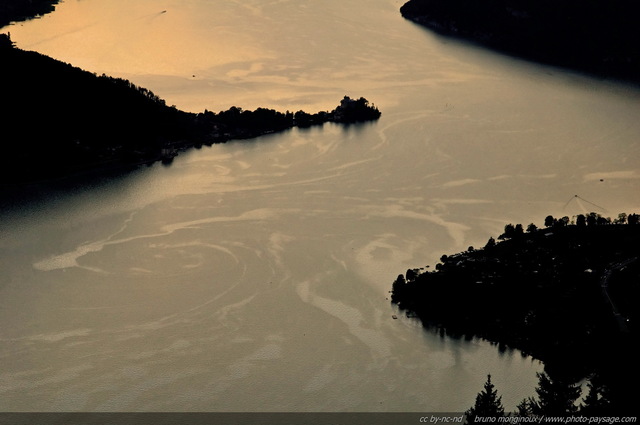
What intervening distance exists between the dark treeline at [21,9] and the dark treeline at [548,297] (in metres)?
36.6

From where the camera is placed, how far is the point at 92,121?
33312 mm

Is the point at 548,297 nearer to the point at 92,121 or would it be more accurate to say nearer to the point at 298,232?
the point at 298,232

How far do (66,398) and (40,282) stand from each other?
5.25 m

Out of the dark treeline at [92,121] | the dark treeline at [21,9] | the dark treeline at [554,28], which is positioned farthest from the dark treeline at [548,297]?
the dark treeline at [21,9]

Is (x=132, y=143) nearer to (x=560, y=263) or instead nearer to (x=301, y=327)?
(x=301, y=327)

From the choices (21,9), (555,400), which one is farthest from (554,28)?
(555,400)

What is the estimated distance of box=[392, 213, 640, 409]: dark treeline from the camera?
2023 cm

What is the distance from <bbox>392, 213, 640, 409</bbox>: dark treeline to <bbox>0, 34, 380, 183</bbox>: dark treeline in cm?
1283

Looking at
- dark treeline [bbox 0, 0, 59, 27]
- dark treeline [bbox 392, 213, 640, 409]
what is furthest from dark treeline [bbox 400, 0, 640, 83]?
dark treeline [bbox 392, 213, 640, 409]

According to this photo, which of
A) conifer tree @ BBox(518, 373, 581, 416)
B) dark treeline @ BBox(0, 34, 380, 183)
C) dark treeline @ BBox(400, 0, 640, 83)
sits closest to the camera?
conifer tree @ BBox(518, 373, 581, 416)

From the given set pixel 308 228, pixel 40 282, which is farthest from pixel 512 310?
pixel 40 282

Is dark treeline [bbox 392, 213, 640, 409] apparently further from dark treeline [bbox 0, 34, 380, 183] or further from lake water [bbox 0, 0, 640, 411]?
dark treeline [bbox 0, 34, 380, 183]

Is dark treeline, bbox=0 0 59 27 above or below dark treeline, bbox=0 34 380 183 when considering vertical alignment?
above

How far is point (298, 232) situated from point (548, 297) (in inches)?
Answer: 295
